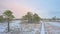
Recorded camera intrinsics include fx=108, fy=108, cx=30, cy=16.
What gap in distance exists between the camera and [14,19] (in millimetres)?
2014

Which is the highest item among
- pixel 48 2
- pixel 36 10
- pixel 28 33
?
pixel 48 2

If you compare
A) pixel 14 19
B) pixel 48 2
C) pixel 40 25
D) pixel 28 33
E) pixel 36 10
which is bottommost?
pixel 28 33

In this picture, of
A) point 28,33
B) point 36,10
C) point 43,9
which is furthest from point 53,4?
point 28,33

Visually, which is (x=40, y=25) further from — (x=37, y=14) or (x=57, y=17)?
(x=57, y=17)

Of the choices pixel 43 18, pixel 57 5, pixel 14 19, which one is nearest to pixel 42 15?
pixel 43 18

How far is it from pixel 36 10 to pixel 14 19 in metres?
0.44

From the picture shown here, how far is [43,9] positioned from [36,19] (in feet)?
0.76

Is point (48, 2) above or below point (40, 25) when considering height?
above

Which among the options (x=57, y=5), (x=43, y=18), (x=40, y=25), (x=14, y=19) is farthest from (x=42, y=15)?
(x=14, y=19)

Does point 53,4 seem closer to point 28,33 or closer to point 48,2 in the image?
point 48,2

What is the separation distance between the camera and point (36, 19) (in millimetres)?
2006

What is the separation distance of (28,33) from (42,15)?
426 mm

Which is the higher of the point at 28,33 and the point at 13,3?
the point at 13,3

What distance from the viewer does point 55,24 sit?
2.01 metres
